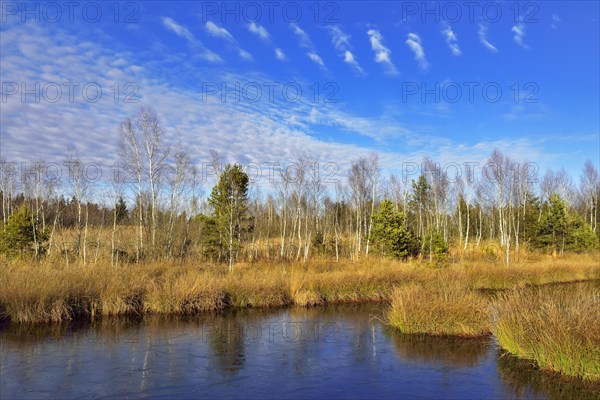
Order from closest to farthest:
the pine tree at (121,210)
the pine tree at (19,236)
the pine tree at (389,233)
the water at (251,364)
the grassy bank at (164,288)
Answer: the water at (251,364)
the grassy bank at (164,288)
the pine tree at (19,236)
the pine tree at (389,233)
the pine tree at (121,210)

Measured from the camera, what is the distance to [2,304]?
561 inches

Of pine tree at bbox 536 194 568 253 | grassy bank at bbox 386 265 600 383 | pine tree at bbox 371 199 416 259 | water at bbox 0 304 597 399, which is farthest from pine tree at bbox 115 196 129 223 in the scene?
pine tree at bbox 536 194 568 253

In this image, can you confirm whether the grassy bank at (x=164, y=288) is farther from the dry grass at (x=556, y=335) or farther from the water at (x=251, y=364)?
the dry grass at (x=556, y=335)

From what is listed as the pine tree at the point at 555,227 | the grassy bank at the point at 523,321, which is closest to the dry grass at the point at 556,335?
the grassy bank at the point at 523,321

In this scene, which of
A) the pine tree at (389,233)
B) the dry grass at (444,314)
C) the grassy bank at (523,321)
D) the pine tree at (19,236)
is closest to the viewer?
the grassy bank at (523,321)

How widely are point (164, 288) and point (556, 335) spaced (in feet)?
43.9

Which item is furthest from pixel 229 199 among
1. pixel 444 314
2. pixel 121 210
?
pixel 121 210

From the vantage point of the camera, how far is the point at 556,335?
905 cm

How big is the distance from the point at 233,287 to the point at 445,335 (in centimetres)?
930

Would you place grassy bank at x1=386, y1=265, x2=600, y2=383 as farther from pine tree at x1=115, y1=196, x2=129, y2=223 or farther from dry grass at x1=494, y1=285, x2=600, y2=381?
pine tree at x1=115, y1=196, x2=129, y2=223

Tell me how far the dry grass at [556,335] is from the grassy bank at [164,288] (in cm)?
428

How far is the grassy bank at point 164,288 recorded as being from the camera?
1453 cm

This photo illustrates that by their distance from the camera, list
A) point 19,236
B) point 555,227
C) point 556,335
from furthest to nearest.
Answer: point 555,227
point 19,236
point 556,335

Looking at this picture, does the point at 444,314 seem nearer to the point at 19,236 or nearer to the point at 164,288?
the point at 164,288
